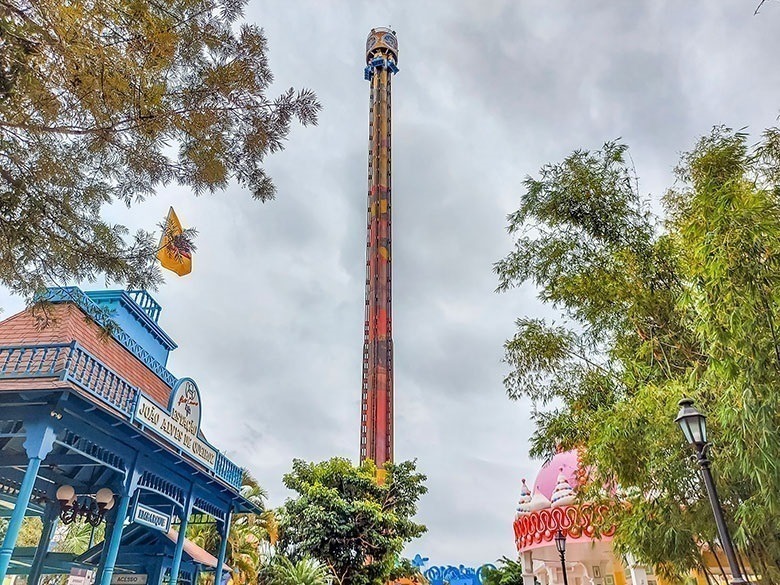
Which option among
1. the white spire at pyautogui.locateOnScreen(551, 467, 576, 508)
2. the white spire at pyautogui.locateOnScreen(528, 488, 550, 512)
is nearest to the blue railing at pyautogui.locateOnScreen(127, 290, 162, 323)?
the white spire at pyautogui.locateOnScreen(551, 467, 576, 508)

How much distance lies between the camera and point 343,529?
16109mm

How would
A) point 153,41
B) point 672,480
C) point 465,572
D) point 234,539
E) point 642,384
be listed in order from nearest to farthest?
point 153,41
point 672,480
point 642,384
point 234,539
point 465,572

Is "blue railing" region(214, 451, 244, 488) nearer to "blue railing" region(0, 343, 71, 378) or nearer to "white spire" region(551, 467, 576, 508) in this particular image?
"blue railing" region(0, 343, 71, 378)

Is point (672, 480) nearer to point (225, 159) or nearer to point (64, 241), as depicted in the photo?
point (225, 159)

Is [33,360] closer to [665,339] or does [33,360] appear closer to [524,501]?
[665,339]

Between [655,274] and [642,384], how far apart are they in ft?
4.72

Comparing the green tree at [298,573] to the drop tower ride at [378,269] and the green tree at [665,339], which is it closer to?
the green tree at [665,339]

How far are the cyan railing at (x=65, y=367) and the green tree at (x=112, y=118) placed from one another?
1.61 m

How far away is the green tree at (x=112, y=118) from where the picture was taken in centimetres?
343

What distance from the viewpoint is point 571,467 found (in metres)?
16.4

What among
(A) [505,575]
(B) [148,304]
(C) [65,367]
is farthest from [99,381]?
(A) [505,575]

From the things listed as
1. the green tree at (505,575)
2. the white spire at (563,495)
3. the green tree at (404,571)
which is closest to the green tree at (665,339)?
the white spire at (563,495)

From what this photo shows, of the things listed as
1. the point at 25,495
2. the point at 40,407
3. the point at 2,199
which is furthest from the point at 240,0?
the point at 25,495

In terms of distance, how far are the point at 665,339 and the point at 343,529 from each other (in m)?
12.4
